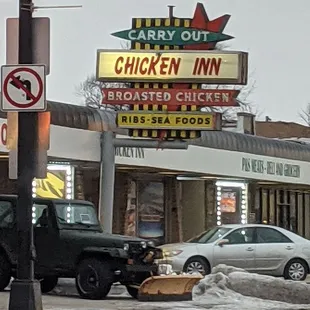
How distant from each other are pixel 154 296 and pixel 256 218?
67.6ft

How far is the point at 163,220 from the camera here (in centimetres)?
3362

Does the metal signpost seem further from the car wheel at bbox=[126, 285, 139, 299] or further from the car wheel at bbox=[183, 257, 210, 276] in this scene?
the car wheel at bbox=[183, 257, 210, 276]

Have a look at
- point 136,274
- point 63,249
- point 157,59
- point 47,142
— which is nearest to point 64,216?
point 63,249

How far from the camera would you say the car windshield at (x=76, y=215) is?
1842cm

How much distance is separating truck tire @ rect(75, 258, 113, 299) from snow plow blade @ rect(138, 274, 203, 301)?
0.65 m

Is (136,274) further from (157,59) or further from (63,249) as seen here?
(157,59)

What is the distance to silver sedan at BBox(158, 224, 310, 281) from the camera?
76.5ft

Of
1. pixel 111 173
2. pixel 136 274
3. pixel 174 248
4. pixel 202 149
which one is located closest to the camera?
pixel 136 274

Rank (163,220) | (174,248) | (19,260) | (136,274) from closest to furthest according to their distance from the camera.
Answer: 1. (19,260)
2. (136,274)
3. (174,248)
4. (163,220)

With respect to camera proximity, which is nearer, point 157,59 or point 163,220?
point 157,59

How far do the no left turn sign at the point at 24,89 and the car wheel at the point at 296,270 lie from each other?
43.7 ft

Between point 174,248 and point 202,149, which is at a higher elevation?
point 202,149

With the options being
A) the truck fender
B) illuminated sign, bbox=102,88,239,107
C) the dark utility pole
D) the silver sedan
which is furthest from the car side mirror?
the dark utility pole

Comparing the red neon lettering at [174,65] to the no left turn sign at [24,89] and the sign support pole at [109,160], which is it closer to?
the sign support pole at [109,160]
